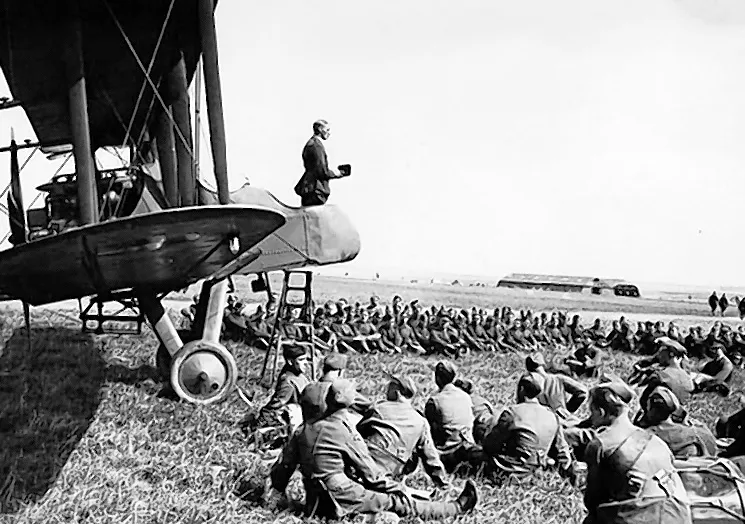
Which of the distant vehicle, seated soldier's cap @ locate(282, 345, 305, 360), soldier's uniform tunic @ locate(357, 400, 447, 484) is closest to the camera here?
soldier's uniform tunic @ locate(357, 400, 447, 484)

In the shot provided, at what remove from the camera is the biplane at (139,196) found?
6.54 meters

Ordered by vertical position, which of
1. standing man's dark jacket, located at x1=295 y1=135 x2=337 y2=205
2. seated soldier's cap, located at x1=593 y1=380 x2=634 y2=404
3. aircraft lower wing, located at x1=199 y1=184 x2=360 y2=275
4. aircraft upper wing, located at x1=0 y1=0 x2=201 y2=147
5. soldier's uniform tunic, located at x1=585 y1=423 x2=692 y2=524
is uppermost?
aircraft upper wing, located at x1=0 y1=0 x2=201 y2=147

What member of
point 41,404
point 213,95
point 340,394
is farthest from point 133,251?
point 41,404

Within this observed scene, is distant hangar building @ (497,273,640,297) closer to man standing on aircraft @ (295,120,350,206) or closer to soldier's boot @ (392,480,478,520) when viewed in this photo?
man standing on aircraft @ (295,120,350,206)

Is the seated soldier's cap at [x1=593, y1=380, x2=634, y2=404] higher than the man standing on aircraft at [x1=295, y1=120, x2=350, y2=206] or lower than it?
lower

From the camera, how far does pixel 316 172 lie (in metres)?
10.7

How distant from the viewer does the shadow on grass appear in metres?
7.18

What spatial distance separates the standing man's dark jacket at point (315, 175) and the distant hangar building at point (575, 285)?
52.0 m

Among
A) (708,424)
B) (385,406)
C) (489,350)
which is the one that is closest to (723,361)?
(708,424)

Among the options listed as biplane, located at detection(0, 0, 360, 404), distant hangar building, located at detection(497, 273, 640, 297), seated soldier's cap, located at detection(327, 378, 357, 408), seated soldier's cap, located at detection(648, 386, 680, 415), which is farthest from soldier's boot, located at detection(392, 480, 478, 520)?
distant hangar building, located at detection(497, 273, 640, 297)

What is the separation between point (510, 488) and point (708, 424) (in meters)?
5.29

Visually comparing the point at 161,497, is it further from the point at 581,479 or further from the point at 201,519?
the point at 581,479

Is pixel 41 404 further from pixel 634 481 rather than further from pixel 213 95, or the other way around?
pixel 634 481

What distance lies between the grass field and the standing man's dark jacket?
2.66 m
